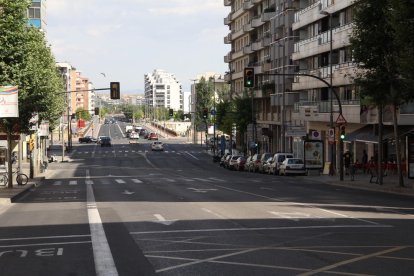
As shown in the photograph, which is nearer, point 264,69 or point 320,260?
point 320,260

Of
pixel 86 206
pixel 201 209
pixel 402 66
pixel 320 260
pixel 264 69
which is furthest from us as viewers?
pixel 264 69

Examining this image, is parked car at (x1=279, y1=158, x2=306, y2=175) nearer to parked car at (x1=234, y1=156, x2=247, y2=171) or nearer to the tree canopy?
parked car at (x1=234, y1=156, x2=247, y2=171)

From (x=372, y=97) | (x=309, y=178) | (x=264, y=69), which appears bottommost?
(x=309, y=178)

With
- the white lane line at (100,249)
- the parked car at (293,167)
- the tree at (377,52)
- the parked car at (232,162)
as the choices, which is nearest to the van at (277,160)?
the parked car at (293,167)

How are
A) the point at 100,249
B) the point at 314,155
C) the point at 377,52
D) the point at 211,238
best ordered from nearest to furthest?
the point at 100,249, the point at 211,238, the point at 377,52, the point at 314,155

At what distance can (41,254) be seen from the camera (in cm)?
1443

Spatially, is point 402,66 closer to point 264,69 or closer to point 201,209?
point 201,209

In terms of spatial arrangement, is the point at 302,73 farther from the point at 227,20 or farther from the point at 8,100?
the point at 227,20

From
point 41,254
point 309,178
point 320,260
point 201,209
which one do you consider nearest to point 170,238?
point 41,254

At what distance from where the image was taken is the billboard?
32719 mm

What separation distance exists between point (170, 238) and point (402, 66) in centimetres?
1780

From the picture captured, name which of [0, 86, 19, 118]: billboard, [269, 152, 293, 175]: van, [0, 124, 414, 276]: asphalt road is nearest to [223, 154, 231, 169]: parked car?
[269, 152, 293, 175]: van

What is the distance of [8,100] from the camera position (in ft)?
108

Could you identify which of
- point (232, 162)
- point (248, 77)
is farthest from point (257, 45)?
point (248, 77)
